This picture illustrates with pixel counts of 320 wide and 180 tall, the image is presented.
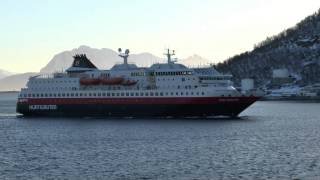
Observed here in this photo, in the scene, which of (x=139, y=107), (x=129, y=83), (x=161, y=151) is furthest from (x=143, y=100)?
(x=161, y=151)

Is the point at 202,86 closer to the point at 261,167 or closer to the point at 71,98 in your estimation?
the point at 71,98

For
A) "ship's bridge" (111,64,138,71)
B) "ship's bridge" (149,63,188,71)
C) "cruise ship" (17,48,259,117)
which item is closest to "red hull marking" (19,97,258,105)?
"cruise ship" (17,48,259,117)

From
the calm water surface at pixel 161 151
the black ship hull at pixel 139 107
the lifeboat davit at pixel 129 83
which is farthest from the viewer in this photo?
the lifeboat davit at pixel 129 83

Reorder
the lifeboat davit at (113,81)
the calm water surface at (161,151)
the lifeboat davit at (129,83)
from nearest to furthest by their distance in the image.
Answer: the calm water surface at (161,151), the lifeboat davit at (129,83), the lifeboat davit at (113,81)

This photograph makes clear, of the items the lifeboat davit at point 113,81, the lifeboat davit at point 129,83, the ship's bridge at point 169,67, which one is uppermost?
the ship's bridge at point 169,67

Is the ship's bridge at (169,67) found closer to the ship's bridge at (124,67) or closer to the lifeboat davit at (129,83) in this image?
the lifeboat davit at (129,83)

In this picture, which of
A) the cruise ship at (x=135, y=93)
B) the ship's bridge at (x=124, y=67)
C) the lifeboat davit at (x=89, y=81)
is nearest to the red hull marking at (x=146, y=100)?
the cruise ship at (x=135, y=93)

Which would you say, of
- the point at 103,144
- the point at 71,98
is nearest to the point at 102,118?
the point at 71,98

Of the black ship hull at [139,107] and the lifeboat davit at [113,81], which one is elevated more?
the lifeboat davit at [113,81]

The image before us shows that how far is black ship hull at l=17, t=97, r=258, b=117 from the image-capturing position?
90.1 m

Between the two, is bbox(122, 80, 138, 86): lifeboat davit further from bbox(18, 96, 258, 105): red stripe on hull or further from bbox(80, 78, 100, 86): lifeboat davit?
bbox(80, 78, 100, 86): lifeboat davit

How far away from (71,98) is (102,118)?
6928 millimetres

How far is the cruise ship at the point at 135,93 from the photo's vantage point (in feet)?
297

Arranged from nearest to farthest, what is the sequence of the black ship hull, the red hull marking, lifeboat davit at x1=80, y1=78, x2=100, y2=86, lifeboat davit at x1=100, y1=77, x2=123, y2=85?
the red hull marking
the black ship hull
lifeboat davit at x1=100, y1=77, x2=123, y2=85
lifeboat davit at x1=80, y1=78, x2=100, y2=86
